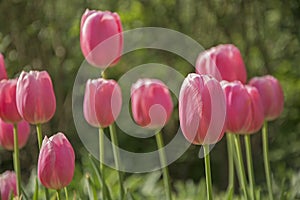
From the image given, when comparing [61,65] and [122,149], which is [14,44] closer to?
[61,65]

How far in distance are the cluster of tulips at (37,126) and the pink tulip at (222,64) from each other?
0.38m

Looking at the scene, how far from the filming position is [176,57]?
11.8 feet

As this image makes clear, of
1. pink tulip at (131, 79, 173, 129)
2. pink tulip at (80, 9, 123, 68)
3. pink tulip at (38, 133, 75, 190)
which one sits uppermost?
pink tulip at (80, 9, 123, 68)

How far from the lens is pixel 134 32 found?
3.42 metres

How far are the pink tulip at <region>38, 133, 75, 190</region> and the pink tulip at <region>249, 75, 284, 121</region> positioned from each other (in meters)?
0.57

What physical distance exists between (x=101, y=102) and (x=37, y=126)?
0.15 meters

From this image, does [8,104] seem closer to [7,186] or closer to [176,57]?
[7,186]

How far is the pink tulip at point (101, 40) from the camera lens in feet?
5.57

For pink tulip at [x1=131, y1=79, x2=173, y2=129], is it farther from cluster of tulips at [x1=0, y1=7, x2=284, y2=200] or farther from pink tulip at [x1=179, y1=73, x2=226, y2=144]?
pink tulip at [x1=179, y1=73, x2=226, y2=144]

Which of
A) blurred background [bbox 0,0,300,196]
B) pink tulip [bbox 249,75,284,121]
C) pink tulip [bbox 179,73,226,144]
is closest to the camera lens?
pink tulip [bbox 179,73,226,144]

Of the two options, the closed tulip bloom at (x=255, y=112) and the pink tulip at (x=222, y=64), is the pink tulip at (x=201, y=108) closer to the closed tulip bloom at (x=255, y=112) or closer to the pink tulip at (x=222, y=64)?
the closed tulip bloom at (x=255, y=112)

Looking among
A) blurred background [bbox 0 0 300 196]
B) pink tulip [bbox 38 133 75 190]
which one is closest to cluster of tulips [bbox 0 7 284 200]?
pink tulip [bbox 38 133 75 190]

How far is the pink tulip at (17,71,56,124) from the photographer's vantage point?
158cm

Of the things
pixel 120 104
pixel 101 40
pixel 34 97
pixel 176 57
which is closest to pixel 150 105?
pixel 120 104
